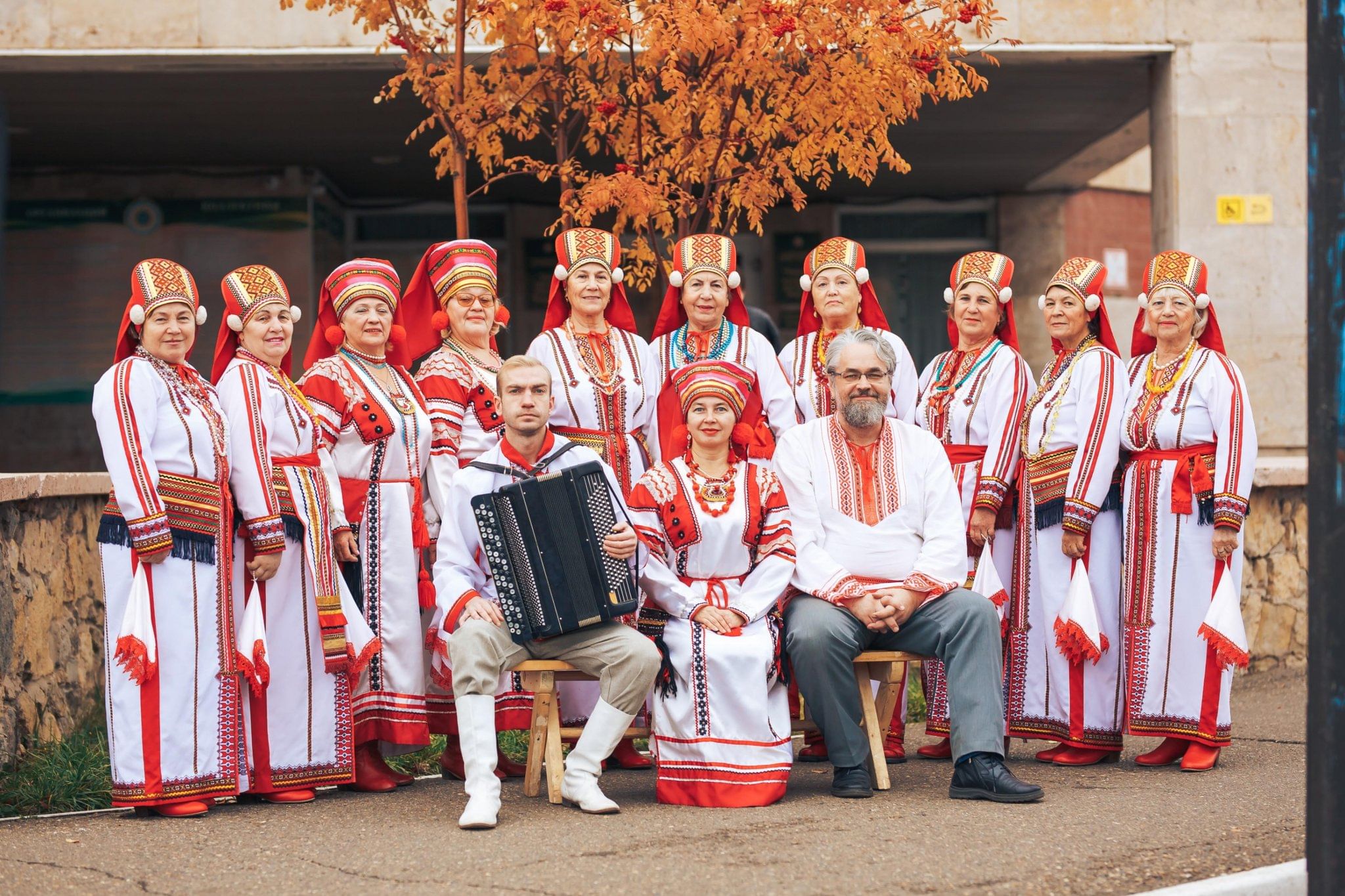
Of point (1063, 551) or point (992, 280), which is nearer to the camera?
point (1063, 551)

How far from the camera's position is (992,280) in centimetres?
640

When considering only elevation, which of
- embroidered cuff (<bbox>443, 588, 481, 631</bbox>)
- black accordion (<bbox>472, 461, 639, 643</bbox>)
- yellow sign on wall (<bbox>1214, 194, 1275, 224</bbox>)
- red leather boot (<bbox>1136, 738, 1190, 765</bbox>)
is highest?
yellow sign on wall (<bbox>1214, 194, 1275, 224</bbox>)

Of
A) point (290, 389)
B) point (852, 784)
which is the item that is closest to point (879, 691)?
point (852, 784)

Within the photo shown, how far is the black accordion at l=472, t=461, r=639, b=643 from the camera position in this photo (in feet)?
16.9

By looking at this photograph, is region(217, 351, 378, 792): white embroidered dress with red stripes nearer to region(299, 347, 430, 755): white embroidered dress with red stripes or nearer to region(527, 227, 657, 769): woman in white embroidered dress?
region(299, 347, 430, 755): white embroidered dress with red stripes

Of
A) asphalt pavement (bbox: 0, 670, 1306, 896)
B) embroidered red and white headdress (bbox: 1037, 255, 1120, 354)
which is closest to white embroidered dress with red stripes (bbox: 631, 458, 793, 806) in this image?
asphalt pavement (bbox: 0, 670, 1306, 896)

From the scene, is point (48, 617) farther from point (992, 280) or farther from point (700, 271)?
point (992, 280)

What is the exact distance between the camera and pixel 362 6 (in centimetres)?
750

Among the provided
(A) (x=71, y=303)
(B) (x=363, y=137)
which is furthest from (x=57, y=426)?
(B) (x=363, y=137)

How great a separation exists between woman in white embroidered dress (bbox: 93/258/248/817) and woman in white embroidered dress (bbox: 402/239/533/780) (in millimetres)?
822

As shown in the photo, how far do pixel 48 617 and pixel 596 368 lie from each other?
254 cm

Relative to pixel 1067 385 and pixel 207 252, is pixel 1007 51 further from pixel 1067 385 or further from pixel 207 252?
pixel 207 252

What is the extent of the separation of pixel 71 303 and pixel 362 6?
9.87 m

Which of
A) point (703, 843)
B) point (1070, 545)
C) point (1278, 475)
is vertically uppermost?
point (1278, 475)
